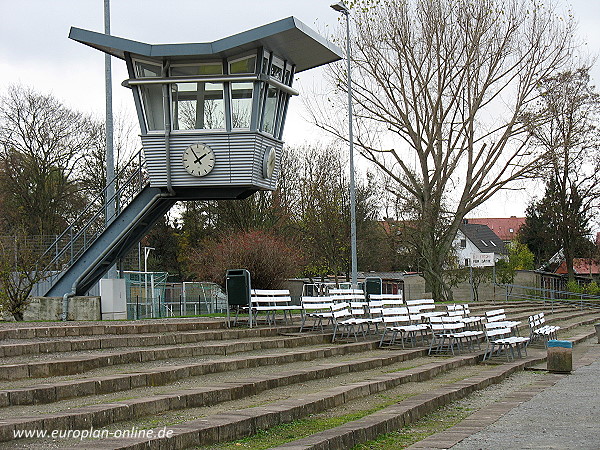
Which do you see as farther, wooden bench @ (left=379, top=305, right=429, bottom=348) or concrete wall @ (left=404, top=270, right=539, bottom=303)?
concrete wall @ (left=404, top=270, right=539, bottom=303)

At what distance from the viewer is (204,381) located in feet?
38.7

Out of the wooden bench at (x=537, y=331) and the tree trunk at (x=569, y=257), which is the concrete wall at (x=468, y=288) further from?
the wooden bench at (x=537, y=331)

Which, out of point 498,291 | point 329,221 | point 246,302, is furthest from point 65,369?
point 498,291

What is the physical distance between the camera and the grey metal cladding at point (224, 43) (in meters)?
20.3

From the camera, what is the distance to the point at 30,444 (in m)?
7.58

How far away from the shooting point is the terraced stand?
328 inches

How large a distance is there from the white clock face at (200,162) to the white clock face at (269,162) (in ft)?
4.67

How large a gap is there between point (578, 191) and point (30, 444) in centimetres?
5303

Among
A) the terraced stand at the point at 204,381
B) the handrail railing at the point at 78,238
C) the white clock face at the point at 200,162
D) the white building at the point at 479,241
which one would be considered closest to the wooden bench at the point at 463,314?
the terraced stand at the point at 204,381

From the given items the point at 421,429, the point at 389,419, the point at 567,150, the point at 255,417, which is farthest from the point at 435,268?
the point at 255,417

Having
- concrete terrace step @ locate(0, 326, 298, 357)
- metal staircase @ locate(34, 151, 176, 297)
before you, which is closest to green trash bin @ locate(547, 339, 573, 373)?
concrete terrace step @ locate(0, 326, 298, 357)

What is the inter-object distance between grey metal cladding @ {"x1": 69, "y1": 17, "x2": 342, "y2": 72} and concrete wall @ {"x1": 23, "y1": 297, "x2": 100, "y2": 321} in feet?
20.3

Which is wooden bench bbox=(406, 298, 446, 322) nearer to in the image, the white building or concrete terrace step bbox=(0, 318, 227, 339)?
concrete terrace step bbox=(0, 318, 227, 339)

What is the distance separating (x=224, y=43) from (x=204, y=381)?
1093 centimetres
